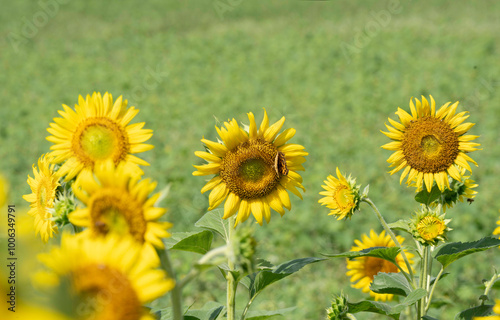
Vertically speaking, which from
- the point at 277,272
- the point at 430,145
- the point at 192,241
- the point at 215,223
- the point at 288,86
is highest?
the point at 288,86

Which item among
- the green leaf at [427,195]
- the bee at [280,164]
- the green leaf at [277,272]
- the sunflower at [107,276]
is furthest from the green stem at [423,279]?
the sunflower at [107,276]

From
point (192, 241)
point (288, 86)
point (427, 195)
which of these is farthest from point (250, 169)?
point (288, 86)

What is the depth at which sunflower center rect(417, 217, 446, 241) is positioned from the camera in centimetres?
144

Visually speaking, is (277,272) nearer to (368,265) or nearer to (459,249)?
(459,249)

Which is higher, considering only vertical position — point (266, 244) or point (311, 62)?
point (311, 62)

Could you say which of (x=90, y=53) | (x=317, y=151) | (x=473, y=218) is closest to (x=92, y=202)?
(x=473, y=218)

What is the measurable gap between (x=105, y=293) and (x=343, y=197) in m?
1.15

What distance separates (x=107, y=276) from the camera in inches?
27.2

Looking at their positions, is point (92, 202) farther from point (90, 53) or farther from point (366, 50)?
point (90, 53)

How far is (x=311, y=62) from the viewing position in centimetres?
1007

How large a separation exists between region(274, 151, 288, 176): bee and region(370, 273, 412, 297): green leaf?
0.45m

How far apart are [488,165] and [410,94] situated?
8.48 ft

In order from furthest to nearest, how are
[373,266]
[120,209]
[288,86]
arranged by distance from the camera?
[288,86] < [373,266] < [120,209]

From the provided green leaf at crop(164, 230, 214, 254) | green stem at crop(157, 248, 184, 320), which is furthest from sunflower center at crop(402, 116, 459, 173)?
green stem at crop(157, 248, 184, 320)
